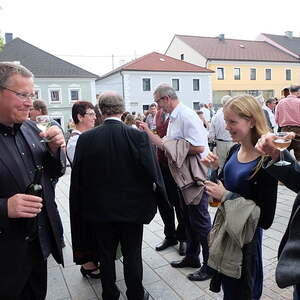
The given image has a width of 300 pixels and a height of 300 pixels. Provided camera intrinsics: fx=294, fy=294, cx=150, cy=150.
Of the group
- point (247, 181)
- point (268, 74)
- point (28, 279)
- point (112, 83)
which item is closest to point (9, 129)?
point (28, 279)

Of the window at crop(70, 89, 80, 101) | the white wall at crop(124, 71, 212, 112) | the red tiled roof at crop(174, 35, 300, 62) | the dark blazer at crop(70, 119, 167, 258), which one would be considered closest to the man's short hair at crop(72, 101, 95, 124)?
the dark blazer at crop(70, 119, 167, 258)

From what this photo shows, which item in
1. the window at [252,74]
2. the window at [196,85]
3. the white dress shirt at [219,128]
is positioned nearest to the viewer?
the white dress shirt at [219,128]

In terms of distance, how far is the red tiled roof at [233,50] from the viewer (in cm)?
3825

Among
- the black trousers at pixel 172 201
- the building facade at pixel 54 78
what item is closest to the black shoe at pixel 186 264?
the black trousers at pixel 172 201

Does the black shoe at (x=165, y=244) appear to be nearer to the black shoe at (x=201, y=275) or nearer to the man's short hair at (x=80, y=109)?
the black shoe at (x=201, y=275)

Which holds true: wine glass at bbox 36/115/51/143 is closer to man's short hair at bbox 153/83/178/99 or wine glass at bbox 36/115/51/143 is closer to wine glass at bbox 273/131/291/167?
wine glass at bbox 273/131/291/167

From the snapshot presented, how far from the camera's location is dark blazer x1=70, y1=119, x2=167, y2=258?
254 cm

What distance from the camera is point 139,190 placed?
262 centimetres

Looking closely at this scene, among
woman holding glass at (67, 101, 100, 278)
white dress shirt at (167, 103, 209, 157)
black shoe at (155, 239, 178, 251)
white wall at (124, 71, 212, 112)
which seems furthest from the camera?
white wall at (124, 71, 212, 112)

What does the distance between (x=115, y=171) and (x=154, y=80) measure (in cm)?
3281

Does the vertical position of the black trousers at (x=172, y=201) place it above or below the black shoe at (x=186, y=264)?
above

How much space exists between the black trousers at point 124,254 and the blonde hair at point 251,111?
4.27 feet

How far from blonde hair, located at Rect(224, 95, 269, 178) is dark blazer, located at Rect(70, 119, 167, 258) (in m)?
0.84

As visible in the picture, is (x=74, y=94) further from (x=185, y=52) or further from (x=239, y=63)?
(x=239, y=63)
